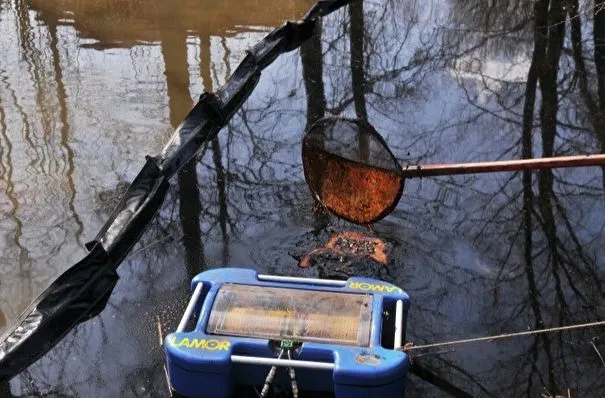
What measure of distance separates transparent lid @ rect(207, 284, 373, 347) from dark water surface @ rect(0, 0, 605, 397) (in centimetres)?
55

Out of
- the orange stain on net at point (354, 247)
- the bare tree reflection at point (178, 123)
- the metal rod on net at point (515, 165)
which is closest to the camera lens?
the metal rod on net at point (515, 165)

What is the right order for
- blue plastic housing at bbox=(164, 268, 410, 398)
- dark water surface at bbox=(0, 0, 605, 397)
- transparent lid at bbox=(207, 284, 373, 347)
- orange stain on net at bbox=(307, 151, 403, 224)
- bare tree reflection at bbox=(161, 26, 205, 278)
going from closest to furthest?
blue plastic housing at bbox=(164, 268, 410, 398), transparent lid at bbox=(207, 284, 373, 347), dark water surface at bbox=(0, 0, 605, 397), orange stain on net at bbox=(307, 151, 403, 224), bare tree reflection at bbox=(161, 26, 205, 278)

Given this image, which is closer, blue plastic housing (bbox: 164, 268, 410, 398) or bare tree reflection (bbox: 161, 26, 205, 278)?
blue plastic housing (bbox: 164, 268, 410, 398)

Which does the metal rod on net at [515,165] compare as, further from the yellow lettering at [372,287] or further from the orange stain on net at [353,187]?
the yellow lettering at [372,287]

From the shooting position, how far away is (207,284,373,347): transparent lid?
3.67m

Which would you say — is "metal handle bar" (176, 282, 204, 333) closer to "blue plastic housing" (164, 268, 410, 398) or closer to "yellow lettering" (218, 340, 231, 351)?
"blue plastic housing" (164, 268, 410, 398)

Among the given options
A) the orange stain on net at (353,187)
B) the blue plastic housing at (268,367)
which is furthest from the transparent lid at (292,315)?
the orange stain on net at (353,187)

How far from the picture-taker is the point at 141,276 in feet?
16.1

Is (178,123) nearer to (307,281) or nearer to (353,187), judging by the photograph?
(353,187)

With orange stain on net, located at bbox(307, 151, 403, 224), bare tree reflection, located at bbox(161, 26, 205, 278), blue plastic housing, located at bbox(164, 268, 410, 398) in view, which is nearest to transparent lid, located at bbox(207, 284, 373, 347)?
blue plastic housing, located at bbox(164, 268, 410, 398)

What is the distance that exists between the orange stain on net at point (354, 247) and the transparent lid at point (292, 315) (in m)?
0.97

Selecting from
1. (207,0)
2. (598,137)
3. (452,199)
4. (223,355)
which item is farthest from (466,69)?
(223,355)

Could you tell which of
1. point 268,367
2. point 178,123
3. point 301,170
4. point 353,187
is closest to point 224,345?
point 268,367

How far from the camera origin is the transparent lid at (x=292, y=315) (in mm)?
3674
